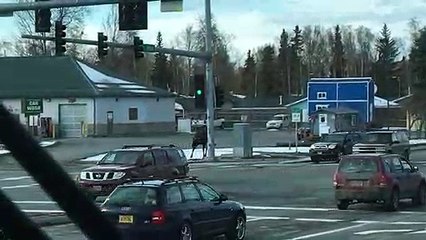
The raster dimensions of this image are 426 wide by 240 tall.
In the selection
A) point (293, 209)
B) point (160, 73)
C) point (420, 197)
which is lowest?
point (293, 209)

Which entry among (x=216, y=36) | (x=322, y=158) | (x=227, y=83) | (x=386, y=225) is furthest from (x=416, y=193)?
(x=227, y=83)

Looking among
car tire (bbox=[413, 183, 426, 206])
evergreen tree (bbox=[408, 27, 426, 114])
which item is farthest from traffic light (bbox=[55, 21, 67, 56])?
evergreen tree (bbox=[408, 27, 426, 114])

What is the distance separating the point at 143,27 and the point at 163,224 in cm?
1123

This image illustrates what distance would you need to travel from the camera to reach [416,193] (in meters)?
27.6

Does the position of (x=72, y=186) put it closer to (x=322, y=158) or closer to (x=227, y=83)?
(x=322, y=158)

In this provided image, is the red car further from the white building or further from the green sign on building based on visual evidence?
the white building

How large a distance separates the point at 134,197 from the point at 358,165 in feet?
36.0

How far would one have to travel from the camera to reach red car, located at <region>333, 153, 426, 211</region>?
2595 centimetres

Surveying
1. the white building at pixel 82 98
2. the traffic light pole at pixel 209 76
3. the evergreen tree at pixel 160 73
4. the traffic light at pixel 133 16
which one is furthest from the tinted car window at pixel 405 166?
the evergreen tree at pixel 160 73

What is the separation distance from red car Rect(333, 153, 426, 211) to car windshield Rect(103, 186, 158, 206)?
33.1 feet

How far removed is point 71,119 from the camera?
8025 centimetres

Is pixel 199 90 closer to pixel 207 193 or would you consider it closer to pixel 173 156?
pixel 173 156

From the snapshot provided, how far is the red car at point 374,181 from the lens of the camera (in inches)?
1022

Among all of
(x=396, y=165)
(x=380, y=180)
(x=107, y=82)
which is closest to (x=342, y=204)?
(x=380, y=180)
